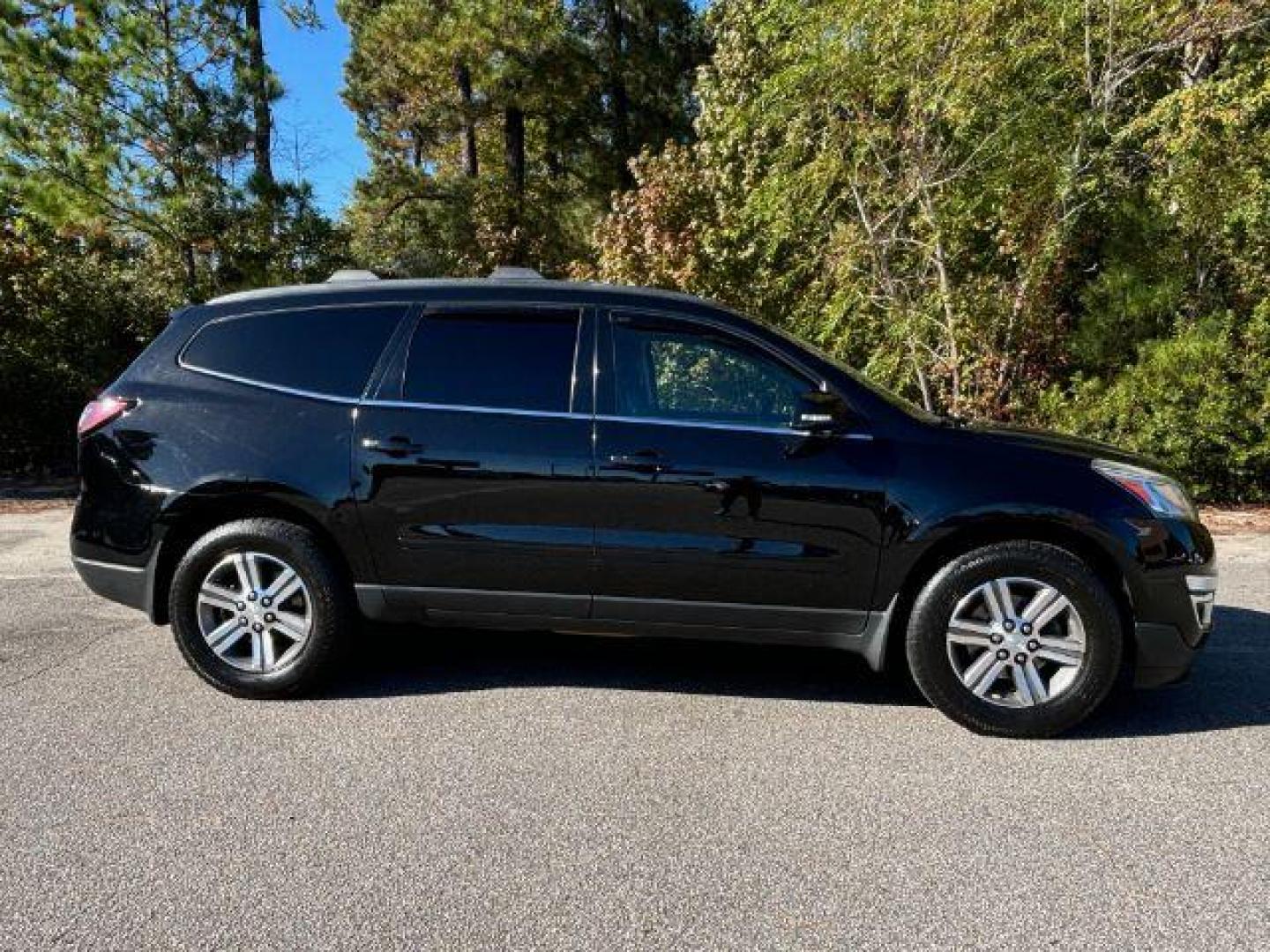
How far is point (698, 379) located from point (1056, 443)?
1561 millimetres

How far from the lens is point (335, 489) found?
13.0ft

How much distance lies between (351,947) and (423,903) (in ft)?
0.78

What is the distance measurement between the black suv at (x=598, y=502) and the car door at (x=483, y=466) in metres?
0.01

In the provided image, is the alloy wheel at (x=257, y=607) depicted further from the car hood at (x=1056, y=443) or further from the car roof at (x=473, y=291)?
the car hood at (x=1056, y=443)

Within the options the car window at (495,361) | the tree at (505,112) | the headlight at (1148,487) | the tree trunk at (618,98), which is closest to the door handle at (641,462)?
the car window at (495,361)

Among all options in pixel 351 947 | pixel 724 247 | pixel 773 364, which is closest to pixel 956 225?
pixel 724 247

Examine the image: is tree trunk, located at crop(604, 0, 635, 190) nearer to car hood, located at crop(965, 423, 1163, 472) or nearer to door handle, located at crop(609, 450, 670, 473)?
car hood, located at crop(965, 423, 1163, 472)

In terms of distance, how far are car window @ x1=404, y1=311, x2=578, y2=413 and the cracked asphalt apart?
1.36m

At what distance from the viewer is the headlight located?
12.1 feet

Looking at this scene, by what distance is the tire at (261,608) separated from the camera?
4.01m

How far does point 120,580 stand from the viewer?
4.13 meters

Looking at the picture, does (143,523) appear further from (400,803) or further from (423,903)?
(423,903)

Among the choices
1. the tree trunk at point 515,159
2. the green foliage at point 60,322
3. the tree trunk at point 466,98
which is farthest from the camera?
the tree trunk at point 515,159

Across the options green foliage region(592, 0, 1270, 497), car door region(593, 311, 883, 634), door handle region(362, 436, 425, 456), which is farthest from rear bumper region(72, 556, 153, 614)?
green foliage region(592, 0, 1270, 497)
